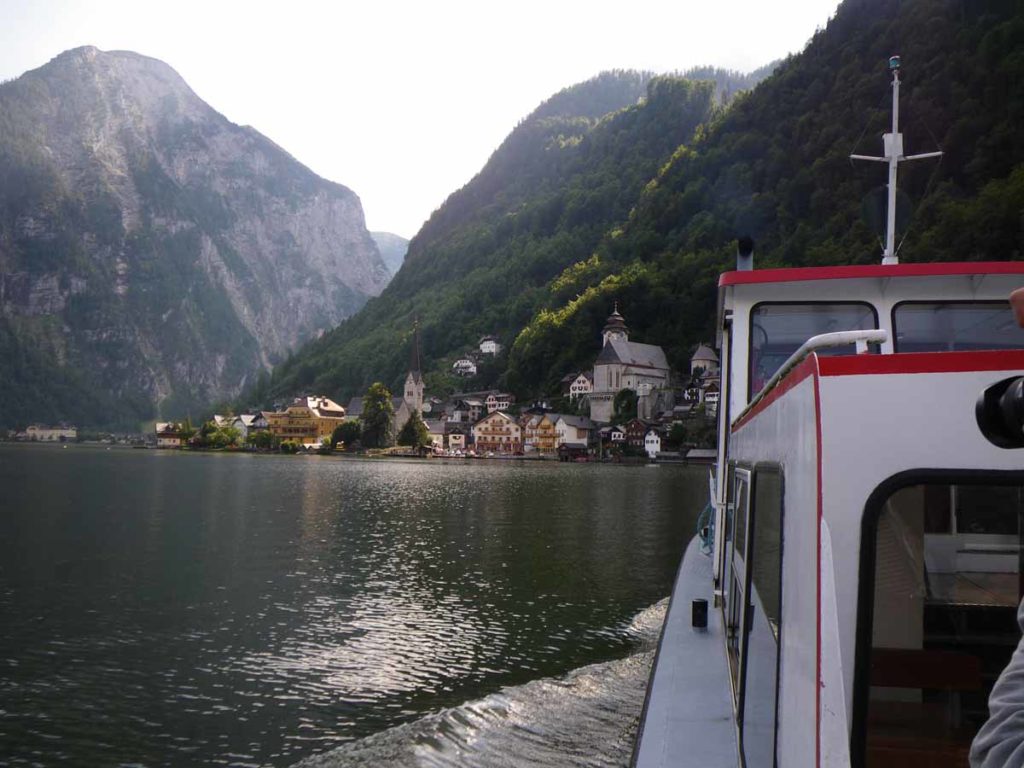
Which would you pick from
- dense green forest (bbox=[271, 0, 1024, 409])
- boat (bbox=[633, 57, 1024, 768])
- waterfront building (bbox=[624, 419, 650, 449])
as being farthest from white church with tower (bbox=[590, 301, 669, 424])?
boat (bbox=[633, 57, 1024, 768])

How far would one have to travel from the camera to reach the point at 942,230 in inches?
2288

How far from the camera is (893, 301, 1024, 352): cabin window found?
20.3 ft

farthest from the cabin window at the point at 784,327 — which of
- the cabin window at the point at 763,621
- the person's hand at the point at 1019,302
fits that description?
the person's hand at the point at 1019,302

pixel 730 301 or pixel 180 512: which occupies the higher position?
pixel 730 301

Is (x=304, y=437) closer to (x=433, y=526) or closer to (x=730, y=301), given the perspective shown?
(x=433, y=526)

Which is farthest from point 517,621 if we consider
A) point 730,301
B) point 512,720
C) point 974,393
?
point 974,393

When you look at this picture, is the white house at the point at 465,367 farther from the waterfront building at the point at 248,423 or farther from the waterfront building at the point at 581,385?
the waterfront building at the point at 248,423

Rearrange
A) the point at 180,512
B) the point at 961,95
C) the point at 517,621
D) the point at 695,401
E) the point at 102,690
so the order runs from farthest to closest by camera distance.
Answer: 1. the point at 695,401
2. the point at 961,95
3. the point at 180,512
4. the point at 517,621
5. the point at 102,690

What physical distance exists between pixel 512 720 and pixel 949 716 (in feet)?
24.9

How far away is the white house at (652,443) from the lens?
4377 inches

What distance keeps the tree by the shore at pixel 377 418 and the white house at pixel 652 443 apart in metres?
37.8

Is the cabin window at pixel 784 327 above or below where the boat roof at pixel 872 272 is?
below

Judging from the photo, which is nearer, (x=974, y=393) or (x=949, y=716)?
(x=974, y=393)

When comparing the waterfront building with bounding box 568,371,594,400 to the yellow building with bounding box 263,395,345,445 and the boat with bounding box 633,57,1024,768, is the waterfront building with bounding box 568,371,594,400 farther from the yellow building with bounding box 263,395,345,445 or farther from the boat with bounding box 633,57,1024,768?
the boat with bounding box 633,57,1024,768
